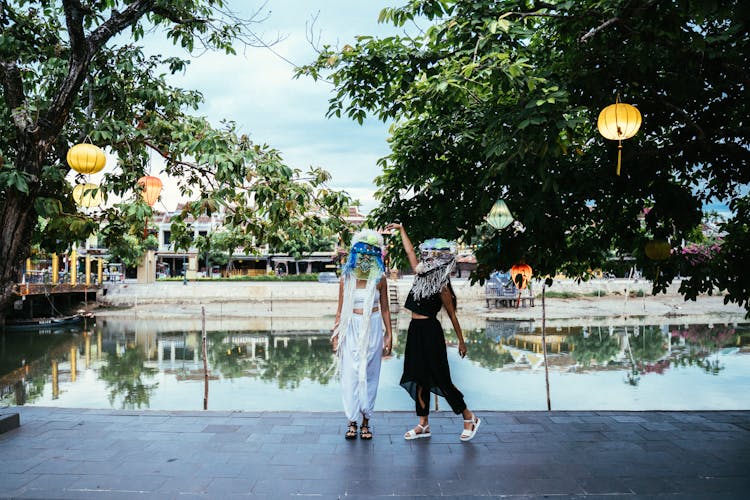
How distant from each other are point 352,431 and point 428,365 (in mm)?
787

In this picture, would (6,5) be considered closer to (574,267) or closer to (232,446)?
(232,446)

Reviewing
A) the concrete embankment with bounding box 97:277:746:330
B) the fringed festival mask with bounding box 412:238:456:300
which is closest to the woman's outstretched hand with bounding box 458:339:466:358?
the fringed festival mask with bounding box 412:238:456:300

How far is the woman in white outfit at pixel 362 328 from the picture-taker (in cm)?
435

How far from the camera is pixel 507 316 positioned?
26578 millimetres

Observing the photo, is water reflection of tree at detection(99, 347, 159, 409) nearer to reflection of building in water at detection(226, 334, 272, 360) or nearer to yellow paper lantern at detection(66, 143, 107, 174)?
Answer: reflection of building in water at detection(226, 334, 272, 360)

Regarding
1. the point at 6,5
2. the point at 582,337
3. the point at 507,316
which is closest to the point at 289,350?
the point at 582,337

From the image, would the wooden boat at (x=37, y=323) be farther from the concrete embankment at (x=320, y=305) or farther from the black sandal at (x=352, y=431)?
the black sandal at (x=352, y=431)

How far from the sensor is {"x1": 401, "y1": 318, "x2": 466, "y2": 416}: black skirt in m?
4.29

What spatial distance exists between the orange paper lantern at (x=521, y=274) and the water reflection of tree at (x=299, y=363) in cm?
693

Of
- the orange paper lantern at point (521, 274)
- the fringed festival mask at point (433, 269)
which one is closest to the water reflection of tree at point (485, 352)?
the orange paper lantern at point (521, 274)

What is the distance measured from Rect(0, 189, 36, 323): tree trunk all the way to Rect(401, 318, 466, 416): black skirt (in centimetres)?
292

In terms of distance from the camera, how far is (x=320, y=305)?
31.6 m

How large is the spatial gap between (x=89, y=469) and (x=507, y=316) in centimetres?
2435

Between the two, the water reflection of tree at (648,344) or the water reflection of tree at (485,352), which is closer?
the water reflection of tree at (485,352)
